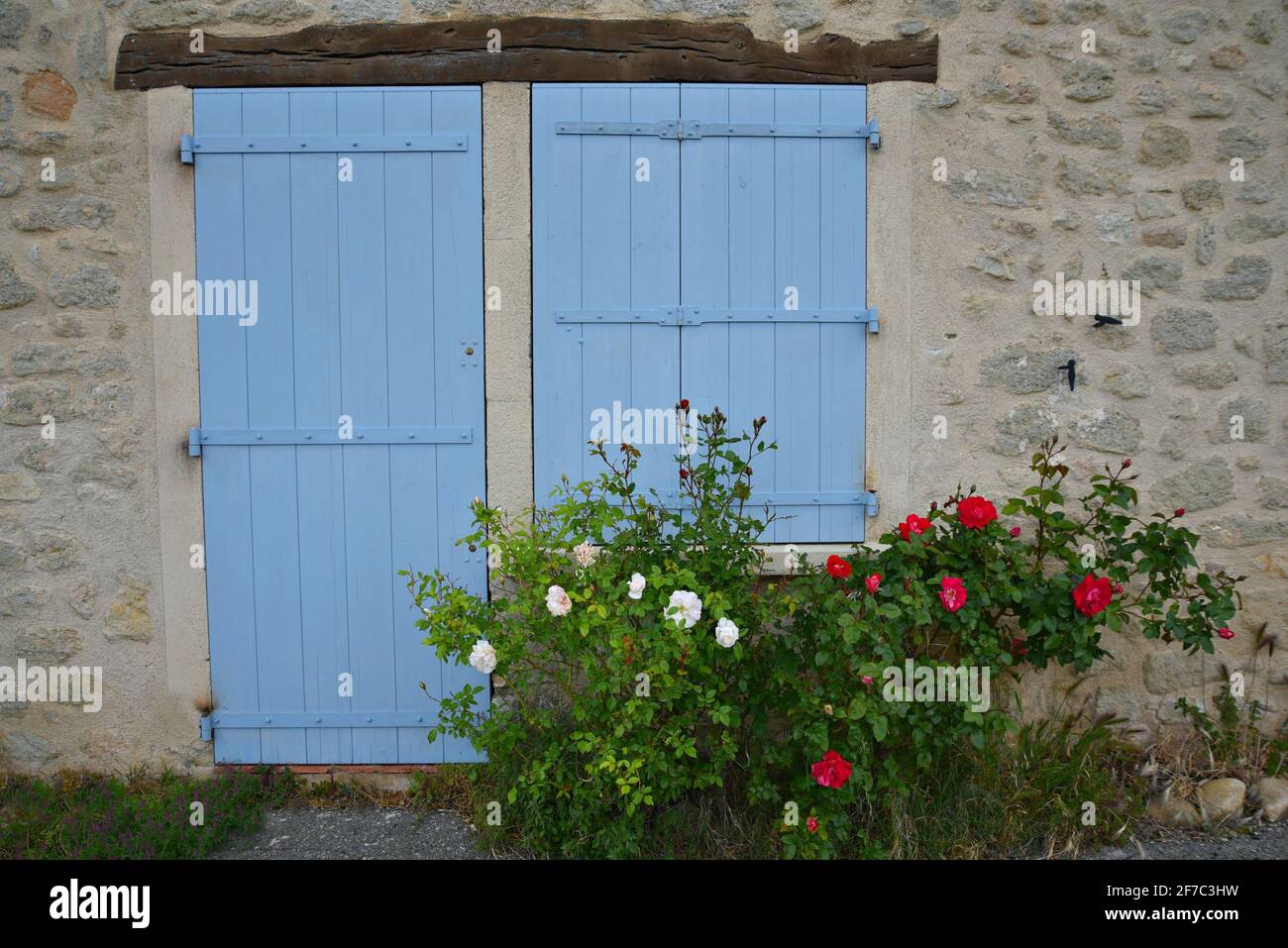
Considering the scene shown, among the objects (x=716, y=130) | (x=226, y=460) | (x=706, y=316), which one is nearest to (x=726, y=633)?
(x=706, y=316)

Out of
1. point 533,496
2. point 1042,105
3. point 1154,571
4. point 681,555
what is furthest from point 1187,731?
point 533,496

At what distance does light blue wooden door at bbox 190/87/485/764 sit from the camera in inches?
136

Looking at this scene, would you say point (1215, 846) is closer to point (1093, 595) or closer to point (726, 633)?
point (1093, 595)

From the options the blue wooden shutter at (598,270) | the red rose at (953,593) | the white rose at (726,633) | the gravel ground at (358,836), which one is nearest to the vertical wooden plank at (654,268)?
the blue wooden shutter at (598,270)

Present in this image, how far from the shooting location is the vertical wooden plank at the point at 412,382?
3.46 meters

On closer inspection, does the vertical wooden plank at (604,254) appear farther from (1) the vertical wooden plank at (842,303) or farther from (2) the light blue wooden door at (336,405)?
(1) the vertical wooden plank at (842,303)

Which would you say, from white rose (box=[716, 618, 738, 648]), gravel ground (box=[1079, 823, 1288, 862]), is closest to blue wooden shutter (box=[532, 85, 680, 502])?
white rose (box=[716, 618, 738, 648])

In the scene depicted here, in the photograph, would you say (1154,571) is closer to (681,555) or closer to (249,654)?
(681,555)

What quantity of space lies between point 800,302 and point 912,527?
0.97m

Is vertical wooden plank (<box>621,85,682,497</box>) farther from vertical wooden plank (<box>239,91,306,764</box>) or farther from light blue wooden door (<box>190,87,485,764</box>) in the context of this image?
vertical wooden plank (<box>239,91,306,764</box>)

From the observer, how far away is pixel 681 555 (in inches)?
120

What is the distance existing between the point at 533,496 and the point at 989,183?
83.9 inches

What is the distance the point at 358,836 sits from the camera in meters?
3.28

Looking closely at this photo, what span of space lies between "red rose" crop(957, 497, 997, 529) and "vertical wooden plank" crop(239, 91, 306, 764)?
248 cm
